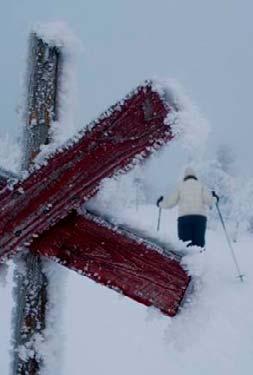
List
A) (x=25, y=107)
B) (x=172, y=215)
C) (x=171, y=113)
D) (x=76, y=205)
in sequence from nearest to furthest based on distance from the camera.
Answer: (x=171, y=113), (x=76, y=205), (x=25, y=107), (x=172, y=215)

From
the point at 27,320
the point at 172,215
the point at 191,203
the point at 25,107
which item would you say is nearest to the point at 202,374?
the point at 27,320

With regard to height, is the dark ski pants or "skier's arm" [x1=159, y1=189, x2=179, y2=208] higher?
"skier's arm" [x1=159, y1=189, x2=179, y2=208]

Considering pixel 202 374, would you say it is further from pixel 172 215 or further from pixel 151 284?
pixel 172 215

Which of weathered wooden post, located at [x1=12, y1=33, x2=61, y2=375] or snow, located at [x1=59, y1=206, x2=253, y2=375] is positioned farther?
snow, located at [x1=59, y1=206, x2=253, y2=375]

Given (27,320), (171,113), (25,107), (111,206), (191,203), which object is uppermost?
(191,203)

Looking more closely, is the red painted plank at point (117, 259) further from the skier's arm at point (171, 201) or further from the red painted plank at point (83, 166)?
the skier's arm at point (171, 201)

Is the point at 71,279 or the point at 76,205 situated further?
the point at 71,279

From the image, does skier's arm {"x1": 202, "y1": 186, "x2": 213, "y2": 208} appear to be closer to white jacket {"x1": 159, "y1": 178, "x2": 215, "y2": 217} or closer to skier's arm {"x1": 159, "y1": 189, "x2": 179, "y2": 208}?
white jacket {"x1": 159, "y1": 178, "x2": 215, "y2": 217}

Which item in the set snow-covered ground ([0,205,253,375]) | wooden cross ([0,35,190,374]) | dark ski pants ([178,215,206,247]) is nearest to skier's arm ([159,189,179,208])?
dark ski pants ([178,215,206,247])
